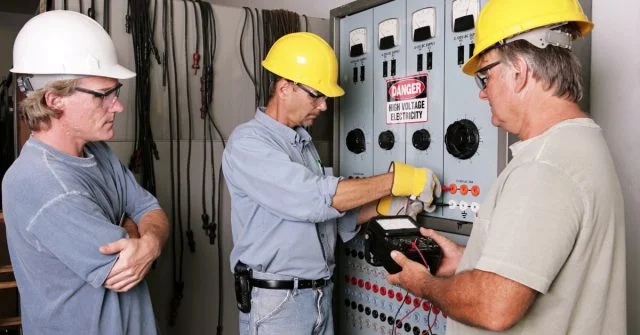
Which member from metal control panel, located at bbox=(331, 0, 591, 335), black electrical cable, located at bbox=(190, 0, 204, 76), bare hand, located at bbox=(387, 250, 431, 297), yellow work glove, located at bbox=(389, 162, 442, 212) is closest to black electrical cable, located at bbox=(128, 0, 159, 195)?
black electrical cable, located at bbox=(190, 0, 204, 76)

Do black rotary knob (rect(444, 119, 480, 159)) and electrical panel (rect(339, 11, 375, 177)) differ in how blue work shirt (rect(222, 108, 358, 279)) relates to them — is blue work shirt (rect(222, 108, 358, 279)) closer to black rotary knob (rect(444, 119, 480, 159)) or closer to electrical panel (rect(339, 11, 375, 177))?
electrical panel (rect(339, 11, 375, 177))

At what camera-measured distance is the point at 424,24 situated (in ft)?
5.98

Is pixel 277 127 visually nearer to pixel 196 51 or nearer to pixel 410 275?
pixel 196 51

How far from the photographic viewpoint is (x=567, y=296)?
1.07m

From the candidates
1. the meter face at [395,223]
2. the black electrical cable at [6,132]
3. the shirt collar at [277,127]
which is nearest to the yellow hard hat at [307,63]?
the shirt collar at [277,127]

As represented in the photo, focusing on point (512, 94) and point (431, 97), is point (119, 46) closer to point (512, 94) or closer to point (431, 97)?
point (431, 97)

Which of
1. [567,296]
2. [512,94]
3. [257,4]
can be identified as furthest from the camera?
[257,4]

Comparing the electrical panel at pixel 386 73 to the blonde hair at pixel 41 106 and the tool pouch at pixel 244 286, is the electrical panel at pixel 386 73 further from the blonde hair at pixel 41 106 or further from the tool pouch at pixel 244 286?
the blonde hair at pixel 41 106

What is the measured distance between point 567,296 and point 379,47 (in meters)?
1.24

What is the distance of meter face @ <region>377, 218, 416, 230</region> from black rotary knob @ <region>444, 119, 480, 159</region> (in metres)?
0.29

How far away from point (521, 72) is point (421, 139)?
2.33ft

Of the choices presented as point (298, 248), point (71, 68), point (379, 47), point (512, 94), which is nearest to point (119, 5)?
point (71, 68)

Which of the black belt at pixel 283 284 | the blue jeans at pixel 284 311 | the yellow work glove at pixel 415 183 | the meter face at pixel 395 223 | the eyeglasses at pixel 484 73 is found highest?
the eyeglasses at pixel 484 73

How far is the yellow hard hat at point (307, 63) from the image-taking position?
191cm
